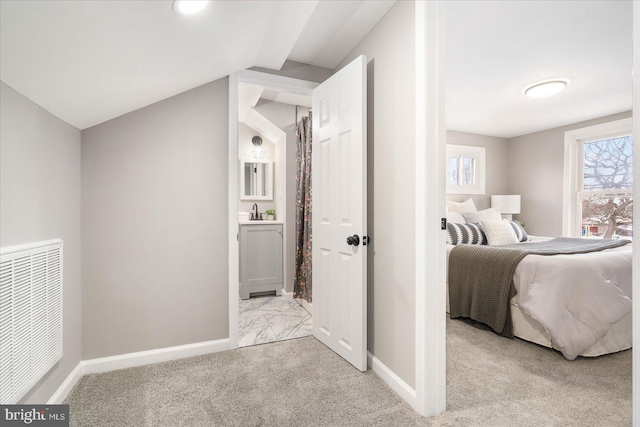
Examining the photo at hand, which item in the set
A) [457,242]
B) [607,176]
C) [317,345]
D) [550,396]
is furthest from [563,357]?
[607,176]

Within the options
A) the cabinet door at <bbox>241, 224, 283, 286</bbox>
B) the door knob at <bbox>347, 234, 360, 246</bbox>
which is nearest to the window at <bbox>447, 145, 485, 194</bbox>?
the cabinet door at <bbox>241, 224, 283, 286</bbox>

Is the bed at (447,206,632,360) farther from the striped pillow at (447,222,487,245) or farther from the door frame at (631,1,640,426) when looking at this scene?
the door frame at (631,1,640,426)

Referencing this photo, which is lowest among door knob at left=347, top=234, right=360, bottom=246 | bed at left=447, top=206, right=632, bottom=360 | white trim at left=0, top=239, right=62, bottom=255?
bed at left=447, top=206, right=632, bottom=360

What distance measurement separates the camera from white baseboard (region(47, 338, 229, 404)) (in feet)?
6.48

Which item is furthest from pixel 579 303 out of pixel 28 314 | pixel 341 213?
pixel 28 314

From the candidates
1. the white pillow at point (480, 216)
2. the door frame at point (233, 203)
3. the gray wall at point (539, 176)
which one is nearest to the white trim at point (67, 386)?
the door frame at point (233, 203)

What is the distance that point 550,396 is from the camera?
71.9 inches

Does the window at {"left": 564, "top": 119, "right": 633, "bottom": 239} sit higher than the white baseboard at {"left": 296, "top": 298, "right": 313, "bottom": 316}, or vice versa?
the window at {"left": 564, "top": 119, "right": 633, "bottom": 239}

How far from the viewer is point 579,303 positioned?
227 cm

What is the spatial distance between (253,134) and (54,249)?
3.12 m

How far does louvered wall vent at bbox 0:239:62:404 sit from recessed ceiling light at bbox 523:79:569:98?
168 inches

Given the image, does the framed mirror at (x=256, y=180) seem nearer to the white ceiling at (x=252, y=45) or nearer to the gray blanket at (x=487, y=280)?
→ the white ceiling at (x=252, y=45)

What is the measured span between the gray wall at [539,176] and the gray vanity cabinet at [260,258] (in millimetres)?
4419

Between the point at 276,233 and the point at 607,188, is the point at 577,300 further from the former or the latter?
the point at 607,188
